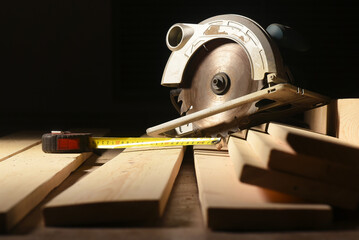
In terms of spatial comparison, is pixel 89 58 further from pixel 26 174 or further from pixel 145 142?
pixel 26 174

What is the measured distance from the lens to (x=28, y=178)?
1.77 m

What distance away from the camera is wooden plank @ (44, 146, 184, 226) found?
4.49 ft

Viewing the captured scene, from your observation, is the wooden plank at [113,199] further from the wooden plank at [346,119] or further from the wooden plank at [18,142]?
the wooden plank at [346,119]

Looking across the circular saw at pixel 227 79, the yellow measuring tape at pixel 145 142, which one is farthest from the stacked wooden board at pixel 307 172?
the yellow measuring tape at pixel 145 142

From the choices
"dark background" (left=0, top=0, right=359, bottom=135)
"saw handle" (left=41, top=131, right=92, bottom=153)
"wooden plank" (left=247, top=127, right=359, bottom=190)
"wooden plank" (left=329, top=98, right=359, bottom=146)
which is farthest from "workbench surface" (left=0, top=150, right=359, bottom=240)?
"dark background" (left=0, top=0, right=359, bottom=135)

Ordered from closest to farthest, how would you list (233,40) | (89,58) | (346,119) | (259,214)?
(259,214), (346,119), (233,40), (89,58)

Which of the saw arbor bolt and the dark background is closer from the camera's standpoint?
the saw arbor bolt

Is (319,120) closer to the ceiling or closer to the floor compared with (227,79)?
closer to the floor

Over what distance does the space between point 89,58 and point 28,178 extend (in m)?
2.81

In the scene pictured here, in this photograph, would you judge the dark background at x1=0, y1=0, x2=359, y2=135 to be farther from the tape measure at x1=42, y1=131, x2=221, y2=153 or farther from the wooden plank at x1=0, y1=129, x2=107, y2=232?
the wooden plank at x1=0, y1=129, x2=107, y2=232

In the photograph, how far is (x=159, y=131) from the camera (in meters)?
2.47

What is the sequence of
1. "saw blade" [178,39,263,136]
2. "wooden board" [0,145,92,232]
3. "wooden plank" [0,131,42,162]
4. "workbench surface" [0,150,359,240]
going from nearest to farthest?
"workbench surface" [0,150,359,240], "wooden board" [0,145,92,232], "saw blade" [178,39,263,136], "wooden plank" [0,131,42,162]

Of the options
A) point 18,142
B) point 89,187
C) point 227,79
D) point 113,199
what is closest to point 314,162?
point 113,199

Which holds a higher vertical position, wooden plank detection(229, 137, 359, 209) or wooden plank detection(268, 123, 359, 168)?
wooden plank detection(268, 123, 359, 168)
